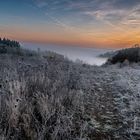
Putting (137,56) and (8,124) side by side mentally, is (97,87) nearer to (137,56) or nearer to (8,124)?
(8,124)

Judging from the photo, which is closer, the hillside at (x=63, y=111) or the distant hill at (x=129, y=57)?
the hillside at (x=63, y=111)

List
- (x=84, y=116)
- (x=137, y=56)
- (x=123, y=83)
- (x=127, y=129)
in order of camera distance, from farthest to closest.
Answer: (x=137, y=56) → (x=123, y=83) → (x=84, y=116) → (x=127, y=129)

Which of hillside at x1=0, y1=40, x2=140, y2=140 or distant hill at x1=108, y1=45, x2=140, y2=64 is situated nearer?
hillside at x1=0, y1=40, x2=140, y2=140

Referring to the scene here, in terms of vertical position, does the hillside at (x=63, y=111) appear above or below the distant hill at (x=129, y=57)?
below

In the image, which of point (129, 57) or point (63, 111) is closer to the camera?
point (63, 111)

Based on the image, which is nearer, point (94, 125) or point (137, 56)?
point (94, 125)

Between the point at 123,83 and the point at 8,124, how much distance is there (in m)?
4.98

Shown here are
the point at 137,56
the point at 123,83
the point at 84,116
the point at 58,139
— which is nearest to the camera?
the point at 58,139

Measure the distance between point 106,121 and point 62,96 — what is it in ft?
3.37

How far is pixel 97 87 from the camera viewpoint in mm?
7879

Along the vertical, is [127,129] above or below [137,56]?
below

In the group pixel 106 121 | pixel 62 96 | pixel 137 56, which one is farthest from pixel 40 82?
pixel 137 56

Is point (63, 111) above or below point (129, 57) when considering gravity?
below

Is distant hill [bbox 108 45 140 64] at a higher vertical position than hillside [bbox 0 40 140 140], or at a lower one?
higher
